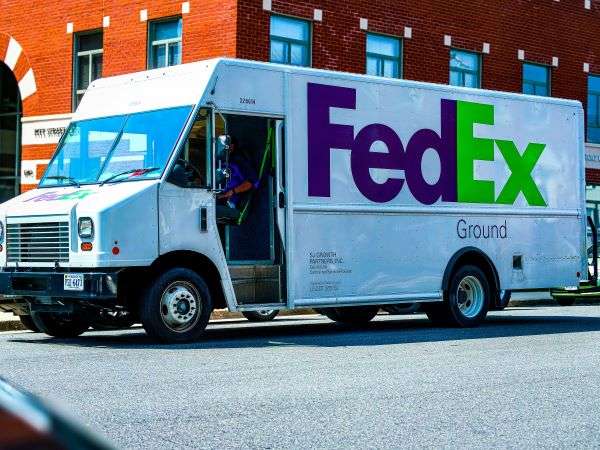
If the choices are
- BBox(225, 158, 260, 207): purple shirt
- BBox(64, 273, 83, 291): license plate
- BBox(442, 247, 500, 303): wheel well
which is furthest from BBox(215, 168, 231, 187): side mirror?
BBox(442, 247, 500, 303): wheel well

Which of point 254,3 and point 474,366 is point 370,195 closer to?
point 474,366

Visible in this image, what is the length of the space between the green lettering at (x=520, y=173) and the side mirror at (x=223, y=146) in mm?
4940

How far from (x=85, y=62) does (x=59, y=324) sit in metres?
12.8

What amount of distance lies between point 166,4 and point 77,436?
2259cm

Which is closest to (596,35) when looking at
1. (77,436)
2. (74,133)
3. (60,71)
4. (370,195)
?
(60,71)

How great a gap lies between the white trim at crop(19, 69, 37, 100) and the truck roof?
12.5 m

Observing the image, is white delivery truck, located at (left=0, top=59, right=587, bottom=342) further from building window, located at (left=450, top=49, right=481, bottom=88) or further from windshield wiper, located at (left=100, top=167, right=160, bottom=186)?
building window, located at (left=450, top=49, right=481, bottom=88)

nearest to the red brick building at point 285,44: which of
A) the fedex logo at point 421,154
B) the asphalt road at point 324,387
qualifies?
the fedex logo at point 421,154

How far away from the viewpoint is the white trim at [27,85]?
83.7ft

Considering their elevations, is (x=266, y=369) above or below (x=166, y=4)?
below

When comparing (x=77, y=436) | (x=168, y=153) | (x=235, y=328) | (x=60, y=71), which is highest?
(x=60, y=71)

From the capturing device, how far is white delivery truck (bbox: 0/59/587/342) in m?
11.7

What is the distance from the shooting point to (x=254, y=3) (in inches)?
866

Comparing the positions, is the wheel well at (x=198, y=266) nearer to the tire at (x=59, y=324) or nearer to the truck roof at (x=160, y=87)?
the tire at (x=59, y=324)
